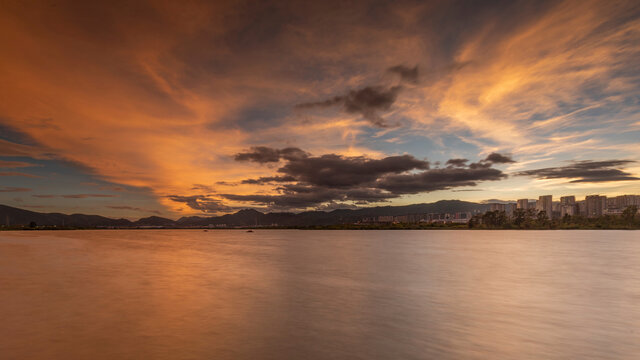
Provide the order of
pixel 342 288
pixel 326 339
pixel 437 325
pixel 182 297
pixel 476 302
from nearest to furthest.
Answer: pixel 326 339 → pixel 437 325 → pixel 476 302 → pixel 182 297 → pixel 342 288

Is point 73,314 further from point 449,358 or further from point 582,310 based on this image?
point 582,310

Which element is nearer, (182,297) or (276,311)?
(276,311)

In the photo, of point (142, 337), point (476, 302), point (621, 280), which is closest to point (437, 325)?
point (476, 302)

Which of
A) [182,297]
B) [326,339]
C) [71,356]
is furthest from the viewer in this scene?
[182,297]

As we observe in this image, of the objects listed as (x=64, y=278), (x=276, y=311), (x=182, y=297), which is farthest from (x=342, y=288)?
(x=64, y=278)

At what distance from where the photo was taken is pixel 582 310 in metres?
19.8

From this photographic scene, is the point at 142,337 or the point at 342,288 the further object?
the point at 342,288

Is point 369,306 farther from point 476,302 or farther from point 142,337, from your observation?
point 142,337

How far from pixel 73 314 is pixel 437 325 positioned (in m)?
16.4

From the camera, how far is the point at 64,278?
98.0 feet

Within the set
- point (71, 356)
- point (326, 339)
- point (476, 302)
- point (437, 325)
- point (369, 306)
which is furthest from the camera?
point (476, 302)

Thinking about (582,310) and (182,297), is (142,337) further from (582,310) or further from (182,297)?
(582,310)

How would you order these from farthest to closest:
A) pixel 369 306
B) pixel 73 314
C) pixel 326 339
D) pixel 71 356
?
pixel 369 306
pixel 73 314
pixel 326 339
pixel 71 356

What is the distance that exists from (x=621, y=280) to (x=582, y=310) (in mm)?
15477
